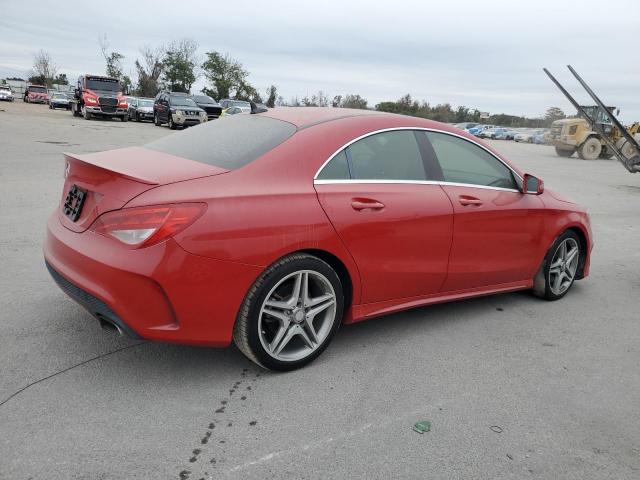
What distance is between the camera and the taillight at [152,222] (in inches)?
105

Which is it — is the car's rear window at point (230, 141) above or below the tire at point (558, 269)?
above

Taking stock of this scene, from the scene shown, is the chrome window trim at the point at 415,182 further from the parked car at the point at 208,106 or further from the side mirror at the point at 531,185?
the parked car at the point at 208,106

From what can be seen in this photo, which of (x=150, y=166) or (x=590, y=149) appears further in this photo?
(x=590, y=149)

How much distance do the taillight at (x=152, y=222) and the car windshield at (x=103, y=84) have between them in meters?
29.9

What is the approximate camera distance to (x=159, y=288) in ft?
8.79

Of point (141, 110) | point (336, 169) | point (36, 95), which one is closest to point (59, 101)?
point (141, 110)

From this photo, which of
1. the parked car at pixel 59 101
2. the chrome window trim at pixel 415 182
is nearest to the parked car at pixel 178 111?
the parked car at pixel 59 101

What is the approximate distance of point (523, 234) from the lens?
4.39m

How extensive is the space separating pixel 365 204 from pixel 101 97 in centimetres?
2932

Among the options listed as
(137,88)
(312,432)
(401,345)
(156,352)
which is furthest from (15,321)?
(137,88)

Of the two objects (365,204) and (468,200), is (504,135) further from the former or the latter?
(365,204)

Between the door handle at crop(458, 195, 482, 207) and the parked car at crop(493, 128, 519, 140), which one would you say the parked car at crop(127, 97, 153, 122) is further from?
the parked car at crop(493, 128, 519, 140)

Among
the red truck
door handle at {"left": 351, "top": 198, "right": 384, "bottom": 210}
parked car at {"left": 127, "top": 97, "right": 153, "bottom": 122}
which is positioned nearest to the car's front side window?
door handle at {"left": 351, "top": 198, "right": 384, "bottom": 210}

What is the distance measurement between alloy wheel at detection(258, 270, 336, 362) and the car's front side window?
1324 mm
